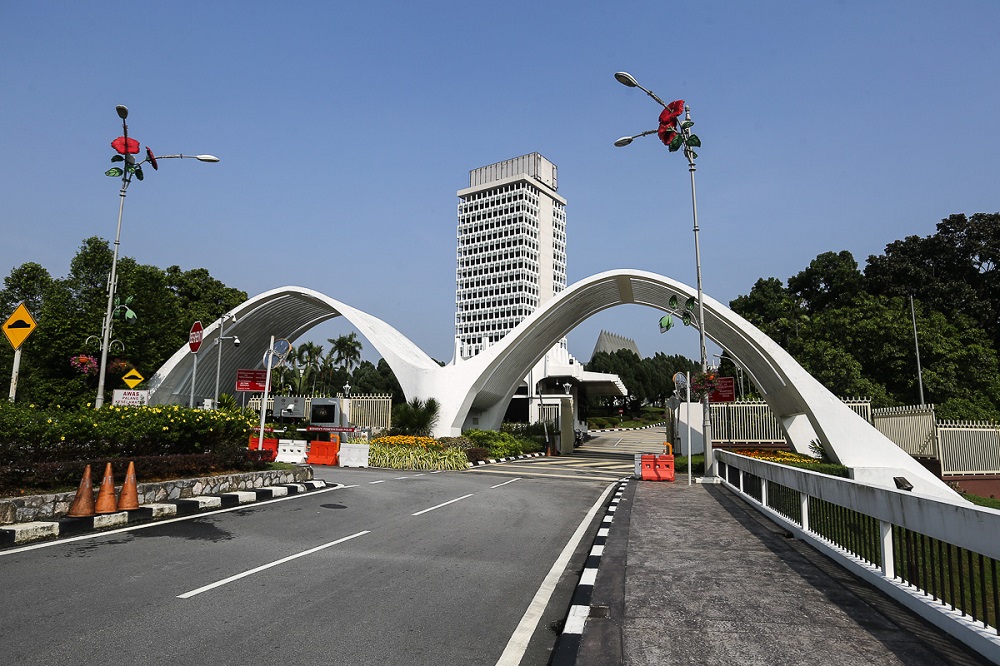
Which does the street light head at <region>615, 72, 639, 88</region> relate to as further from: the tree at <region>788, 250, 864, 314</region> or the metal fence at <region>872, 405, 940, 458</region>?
the tree at <region>788, 250, 864, 314</region>

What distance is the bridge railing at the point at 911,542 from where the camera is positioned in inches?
157

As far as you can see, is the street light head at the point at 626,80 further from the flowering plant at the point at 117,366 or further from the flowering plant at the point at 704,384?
the flowering plant at the point at 117,366

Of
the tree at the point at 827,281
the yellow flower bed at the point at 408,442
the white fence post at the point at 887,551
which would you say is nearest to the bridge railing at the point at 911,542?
the white fence post at the point at 887,551

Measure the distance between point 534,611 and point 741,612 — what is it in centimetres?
171

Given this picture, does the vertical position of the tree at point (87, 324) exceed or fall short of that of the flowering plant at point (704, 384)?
it exceeds it

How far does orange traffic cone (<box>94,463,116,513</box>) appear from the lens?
9531 millimetres

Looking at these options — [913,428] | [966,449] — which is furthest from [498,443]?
[966,449]

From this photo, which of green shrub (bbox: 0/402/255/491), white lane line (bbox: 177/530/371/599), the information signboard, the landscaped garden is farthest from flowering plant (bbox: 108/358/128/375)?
white lane line (bbox: 177/530/371/599)

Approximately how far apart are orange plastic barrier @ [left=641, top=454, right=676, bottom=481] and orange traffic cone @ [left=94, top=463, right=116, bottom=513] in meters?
14.7

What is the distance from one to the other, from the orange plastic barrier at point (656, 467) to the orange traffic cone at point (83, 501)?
15.0m

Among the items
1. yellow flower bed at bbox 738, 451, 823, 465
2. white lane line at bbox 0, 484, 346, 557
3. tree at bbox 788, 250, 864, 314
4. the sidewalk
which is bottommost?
white lane line at bbox 0, 484, 346, 557

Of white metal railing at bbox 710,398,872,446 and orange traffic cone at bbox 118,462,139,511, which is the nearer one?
orange traffic cone at bbox 118,462,139,511

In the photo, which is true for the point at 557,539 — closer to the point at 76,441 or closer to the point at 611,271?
the point at 76,441

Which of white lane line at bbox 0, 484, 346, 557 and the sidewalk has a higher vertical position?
the sidewalk
